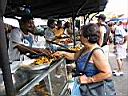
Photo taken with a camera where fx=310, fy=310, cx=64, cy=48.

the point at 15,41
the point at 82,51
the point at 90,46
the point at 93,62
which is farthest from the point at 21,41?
the point at 93,62

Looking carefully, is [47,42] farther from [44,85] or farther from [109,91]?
[44,85]

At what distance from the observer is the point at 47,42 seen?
7.16 m

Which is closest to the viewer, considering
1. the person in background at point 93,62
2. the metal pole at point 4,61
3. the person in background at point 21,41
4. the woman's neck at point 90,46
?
the metal pole at point 4,61

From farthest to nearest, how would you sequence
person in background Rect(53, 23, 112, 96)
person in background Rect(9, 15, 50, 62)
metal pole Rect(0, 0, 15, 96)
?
person in background Rect(9, 15, 50, 62), person in background Rect(53, 23, 112, 96), metal pole Rect(0, 0, 15, 96)

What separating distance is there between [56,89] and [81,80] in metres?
0.33

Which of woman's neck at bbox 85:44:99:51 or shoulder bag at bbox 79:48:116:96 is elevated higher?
woman's neck at bbox 85:44:99:51

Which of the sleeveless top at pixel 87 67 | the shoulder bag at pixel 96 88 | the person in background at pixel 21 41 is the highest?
the person in background at pixel 21 41

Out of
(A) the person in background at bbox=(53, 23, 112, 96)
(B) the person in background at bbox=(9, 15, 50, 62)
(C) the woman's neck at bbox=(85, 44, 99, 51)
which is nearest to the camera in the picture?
(A) the person in background at bbox=(53, 23, 112, 96)

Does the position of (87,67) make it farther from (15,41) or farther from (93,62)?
(15,41)

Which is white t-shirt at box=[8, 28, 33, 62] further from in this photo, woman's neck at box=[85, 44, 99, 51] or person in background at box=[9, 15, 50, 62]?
woman's neck at box=[85, 44, 99, 51]

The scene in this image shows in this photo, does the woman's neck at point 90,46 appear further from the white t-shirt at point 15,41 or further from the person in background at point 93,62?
the white t-shirt at point 15,41

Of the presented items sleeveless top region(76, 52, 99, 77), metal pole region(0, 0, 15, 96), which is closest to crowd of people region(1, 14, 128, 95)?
sleeveless top region(76, 52, 99, 77)

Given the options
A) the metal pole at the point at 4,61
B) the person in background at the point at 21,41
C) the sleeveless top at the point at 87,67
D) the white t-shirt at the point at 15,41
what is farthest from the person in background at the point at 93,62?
the metal pole at the point at 4,61

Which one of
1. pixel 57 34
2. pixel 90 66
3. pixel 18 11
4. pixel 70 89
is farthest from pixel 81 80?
pixel 57 34
